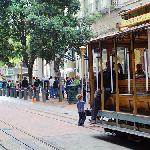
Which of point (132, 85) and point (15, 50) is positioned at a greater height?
point (15, 50)

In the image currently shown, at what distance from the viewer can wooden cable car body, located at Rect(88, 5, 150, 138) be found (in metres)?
12.6

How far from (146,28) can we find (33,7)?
23.4m

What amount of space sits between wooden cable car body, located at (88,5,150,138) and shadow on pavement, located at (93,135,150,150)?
0.32 meters

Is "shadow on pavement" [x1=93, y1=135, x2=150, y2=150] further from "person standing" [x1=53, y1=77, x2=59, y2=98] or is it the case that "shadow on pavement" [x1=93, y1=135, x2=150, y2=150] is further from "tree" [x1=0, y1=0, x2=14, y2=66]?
"tree" [x1=0, y1=0, x2=14, y2=66]

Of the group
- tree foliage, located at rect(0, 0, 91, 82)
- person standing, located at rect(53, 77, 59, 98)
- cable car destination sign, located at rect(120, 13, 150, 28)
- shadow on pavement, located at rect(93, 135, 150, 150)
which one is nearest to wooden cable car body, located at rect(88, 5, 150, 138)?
cable car destination sign, located at rect(120, 13, 150, 28)

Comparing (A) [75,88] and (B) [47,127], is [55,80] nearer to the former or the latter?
(A) [75,88]

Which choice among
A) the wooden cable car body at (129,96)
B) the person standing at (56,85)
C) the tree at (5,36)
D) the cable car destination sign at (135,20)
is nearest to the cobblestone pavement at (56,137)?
the wooden cable car body at (129,96)

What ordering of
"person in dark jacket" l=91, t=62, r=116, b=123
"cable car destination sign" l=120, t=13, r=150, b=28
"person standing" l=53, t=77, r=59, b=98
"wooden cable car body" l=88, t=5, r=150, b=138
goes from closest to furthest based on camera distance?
"wooden cable car body" l=88, t=5, r=150, b=138 < "cable car destination sign" l=120, t=13, r=150, b=28 < "person in dark jacket" l=91, t=62, r=116, b=123 < "person standing" l=53, t=77, r=59, b=98

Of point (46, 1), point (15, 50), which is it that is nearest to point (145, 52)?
point (46, 1)

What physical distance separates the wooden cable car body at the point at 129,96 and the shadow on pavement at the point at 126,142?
1.05ft

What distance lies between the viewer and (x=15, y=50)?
44.1 m

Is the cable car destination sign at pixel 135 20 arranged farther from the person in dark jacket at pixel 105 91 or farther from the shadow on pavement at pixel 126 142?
the shadow on pavement at pixel 126 142

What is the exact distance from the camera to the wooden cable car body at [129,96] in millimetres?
12584

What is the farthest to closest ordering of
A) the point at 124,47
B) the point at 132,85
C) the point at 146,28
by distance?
the point at 124,47, the point at 132,85, the point at 146,28
